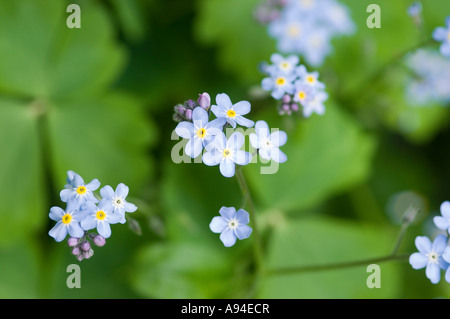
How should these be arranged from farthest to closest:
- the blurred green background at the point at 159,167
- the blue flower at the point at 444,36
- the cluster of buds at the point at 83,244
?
1. the blurred green background at the point at 159,167
2. the blue flower at the point at 444,36
3. the cluster of buds at the point at 83,244

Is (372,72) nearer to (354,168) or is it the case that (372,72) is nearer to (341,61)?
(341,61)

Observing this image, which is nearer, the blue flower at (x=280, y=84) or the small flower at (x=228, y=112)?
the small flower at (x=228, y=112)

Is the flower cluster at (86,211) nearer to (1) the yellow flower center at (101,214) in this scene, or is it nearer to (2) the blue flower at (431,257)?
(1) the yellow flower center at (101,214)

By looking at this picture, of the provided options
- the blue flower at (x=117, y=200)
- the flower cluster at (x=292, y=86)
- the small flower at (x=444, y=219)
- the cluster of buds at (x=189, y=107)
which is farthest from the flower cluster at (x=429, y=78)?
the blue flower at (x=117, y=200)

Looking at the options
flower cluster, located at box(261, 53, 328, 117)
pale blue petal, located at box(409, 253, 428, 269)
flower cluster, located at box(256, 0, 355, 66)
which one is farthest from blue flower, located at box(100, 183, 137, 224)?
flower cluster, located at box(256, 0, 355, 66)

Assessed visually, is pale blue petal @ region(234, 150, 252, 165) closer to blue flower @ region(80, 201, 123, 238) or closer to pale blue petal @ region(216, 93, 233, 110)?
pale blue petal @ region(216, 93, 233, 110)
